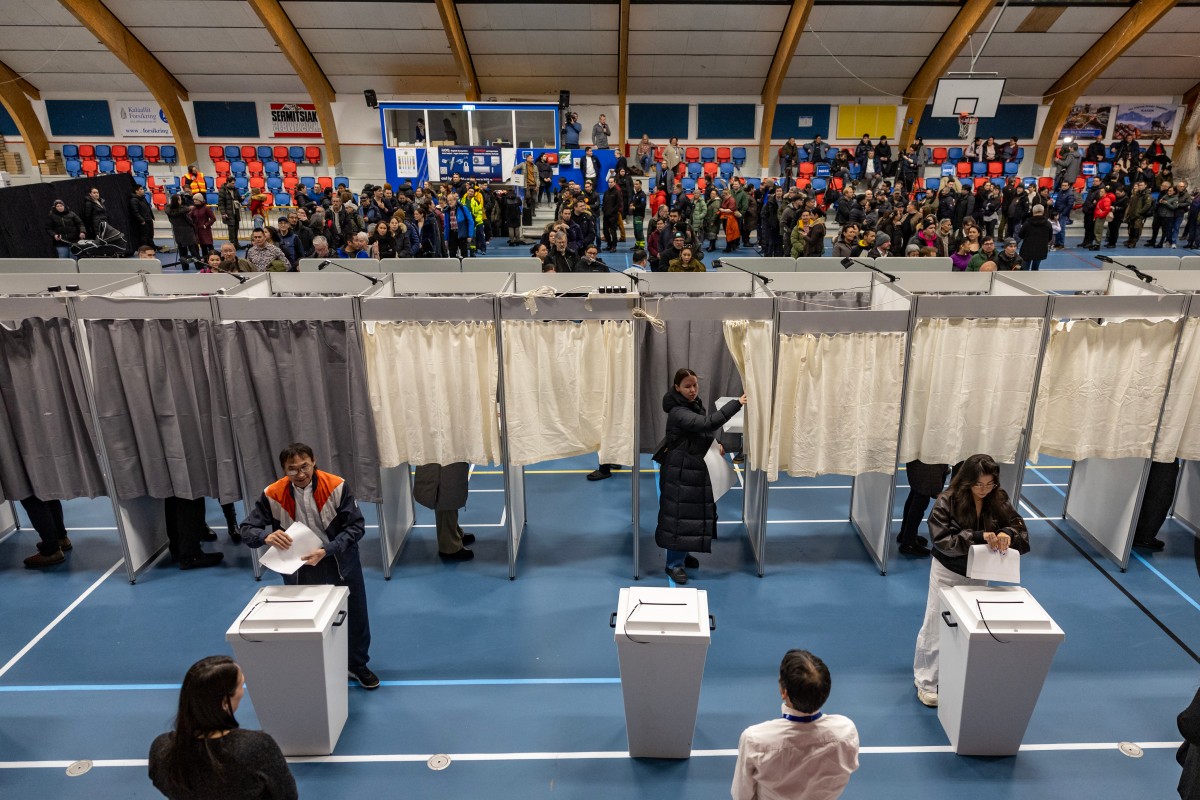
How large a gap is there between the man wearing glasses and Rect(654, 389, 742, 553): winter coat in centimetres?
222

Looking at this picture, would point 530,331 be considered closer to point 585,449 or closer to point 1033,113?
point 585,449

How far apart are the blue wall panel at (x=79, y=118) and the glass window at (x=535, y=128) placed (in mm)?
12525

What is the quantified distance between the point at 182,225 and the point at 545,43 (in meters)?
10.2

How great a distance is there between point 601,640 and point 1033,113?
24120mm

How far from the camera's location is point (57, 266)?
372 inches

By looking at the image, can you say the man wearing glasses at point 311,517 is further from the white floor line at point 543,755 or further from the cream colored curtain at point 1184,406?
the cream colored curtain at point 1184,406

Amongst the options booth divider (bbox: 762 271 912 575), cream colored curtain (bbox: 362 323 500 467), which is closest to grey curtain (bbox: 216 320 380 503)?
cream colored curtain (bbox: 362 323 500 467)

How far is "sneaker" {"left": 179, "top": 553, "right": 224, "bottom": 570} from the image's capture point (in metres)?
6.45

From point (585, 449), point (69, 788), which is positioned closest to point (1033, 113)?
point (585, 449)

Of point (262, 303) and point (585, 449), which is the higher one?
point (262, 303)

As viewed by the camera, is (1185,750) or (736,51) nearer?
(1185,750)

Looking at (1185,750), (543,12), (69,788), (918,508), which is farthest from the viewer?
(543,12)

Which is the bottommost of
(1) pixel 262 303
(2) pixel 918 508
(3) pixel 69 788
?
(3) pixel 69 788

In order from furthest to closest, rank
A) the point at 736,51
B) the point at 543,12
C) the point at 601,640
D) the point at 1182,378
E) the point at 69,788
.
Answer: the point at 736,51, the point at 543,12, the point at 1182,378, the point at 601,640, the point at 69,788
